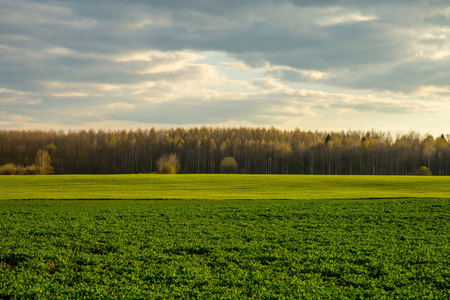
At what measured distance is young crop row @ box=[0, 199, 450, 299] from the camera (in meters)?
10.6

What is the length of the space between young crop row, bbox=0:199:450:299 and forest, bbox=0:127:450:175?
94.2 m

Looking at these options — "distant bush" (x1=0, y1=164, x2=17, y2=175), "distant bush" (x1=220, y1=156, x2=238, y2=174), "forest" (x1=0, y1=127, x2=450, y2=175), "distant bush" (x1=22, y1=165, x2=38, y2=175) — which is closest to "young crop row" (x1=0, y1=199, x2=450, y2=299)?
"distant bush" (x1=22, y1=165, x2=38, y2=175)

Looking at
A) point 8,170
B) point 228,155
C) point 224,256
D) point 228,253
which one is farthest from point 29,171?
point 224,256

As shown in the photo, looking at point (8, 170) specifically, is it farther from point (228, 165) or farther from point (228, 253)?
point (228, 253)

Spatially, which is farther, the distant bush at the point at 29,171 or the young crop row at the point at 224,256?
the distant bush at the point at 29,171

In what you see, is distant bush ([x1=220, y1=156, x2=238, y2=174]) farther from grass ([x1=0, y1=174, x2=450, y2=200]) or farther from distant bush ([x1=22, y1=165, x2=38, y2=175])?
distant bush ([x1=22, y1=165, x2=38, y2=175])

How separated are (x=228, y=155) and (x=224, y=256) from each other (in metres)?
113

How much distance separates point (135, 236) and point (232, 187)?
33.1 m

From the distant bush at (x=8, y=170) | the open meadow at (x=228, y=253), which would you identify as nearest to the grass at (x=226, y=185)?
Answer: the open meadow at (x=228, y=253)

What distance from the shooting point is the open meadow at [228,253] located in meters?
10.6

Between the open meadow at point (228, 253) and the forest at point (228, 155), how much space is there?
92450 mm

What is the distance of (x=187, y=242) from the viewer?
52.7ft

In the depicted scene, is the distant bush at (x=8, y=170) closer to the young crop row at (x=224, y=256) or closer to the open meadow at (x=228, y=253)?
the open meadow at (x=228, y=253)

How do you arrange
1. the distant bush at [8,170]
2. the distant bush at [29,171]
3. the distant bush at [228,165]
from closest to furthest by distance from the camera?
the distant bush at [29,171] → the distant bush at [8,170] → the distant bush at [228,165]
